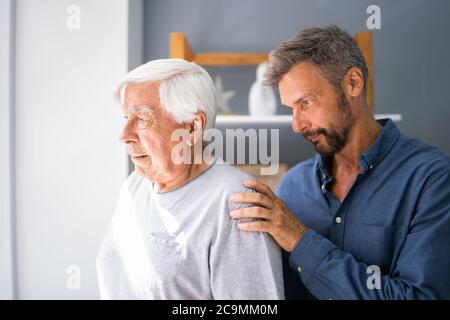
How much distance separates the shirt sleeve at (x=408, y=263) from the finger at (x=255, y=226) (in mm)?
72

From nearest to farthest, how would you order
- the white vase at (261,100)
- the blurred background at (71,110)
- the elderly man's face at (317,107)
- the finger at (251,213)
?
1. the finger at (251,213)
2. the elderly man's face at (317,107)
3. the blurred background at (71,110)
4. the white vase at (261,100)

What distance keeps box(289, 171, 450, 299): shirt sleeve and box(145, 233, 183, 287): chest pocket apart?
201 mm

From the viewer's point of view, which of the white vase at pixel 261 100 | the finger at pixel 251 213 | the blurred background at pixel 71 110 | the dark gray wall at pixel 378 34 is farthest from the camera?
the white vase at pixel 261 100

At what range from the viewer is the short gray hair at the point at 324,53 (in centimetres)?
71

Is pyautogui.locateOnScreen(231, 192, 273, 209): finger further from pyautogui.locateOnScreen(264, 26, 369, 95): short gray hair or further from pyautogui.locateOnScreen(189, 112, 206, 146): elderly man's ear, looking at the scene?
pyautogui.locateOnScreen(264, 26, 369, 95): short gray hair

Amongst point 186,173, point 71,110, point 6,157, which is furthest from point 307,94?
point 6,157

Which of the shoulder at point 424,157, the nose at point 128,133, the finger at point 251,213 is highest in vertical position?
the nose at point 128,133

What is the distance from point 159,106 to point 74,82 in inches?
12.8

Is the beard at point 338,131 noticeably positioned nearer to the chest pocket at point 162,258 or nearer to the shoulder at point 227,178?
the shoulder at point 227,178

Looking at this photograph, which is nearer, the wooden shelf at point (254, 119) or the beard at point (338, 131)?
the beard at point (338, 131)

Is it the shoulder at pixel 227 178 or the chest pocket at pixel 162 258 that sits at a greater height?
the shoulder at pixel 227 178

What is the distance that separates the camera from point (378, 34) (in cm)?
100

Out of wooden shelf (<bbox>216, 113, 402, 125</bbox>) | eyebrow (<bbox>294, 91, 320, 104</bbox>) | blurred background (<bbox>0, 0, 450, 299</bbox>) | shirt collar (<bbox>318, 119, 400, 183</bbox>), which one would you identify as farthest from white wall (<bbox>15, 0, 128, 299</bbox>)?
shirt collar (<bbox>318, 119, 400, 183</bbox>)

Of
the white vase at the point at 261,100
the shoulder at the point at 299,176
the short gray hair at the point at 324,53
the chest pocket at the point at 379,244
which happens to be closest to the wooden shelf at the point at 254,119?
the white vase at the point at 261,100
